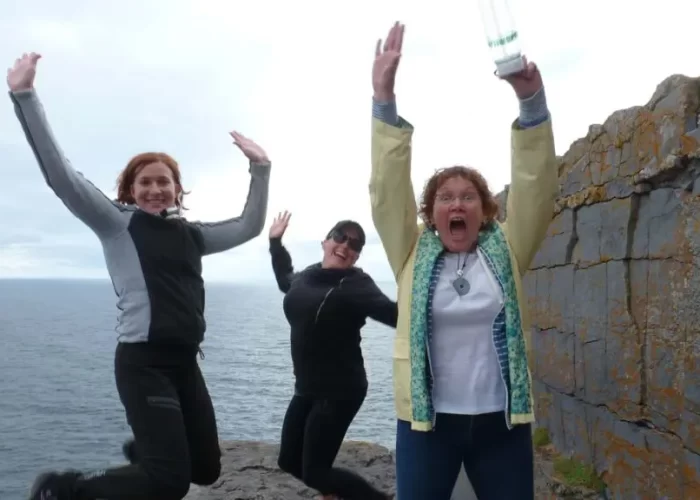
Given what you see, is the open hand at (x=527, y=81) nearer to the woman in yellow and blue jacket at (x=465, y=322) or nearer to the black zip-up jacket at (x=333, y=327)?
the woman in yellow and blue jacket at (x=465, y=322)

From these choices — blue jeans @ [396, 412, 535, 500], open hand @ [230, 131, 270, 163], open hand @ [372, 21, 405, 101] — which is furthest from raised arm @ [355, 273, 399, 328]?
open hand @ [372, 21, 405, 101]

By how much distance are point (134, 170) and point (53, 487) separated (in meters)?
1.84

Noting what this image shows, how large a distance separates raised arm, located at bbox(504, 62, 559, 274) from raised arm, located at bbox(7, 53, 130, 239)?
7.18ft

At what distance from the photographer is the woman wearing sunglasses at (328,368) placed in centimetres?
463

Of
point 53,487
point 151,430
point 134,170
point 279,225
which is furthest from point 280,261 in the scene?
point 53,487

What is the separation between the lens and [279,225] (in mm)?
5727

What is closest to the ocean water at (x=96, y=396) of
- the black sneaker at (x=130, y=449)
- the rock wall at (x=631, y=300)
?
the rock wall at (x=631, y=300)

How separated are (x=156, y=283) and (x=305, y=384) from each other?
5.05 ft

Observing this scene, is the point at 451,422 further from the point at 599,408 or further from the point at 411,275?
the point at 599,408

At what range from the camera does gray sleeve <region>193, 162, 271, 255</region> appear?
164 inches

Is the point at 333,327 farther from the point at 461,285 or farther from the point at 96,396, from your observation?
the point at 96,396

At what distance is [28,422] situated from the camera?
34.2 meters

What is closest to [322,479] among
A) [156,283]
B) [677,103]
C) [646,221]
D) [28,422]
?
[156,283]

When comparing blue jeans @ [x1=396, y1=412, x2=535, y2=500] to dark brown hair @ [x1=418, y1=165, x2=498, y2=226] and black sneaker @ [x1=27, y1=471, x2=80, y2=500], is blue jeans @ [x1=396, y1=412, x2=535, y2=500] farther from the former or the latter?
black sneaker @ [x1=27, y1=471, x2=80, y2=500]
